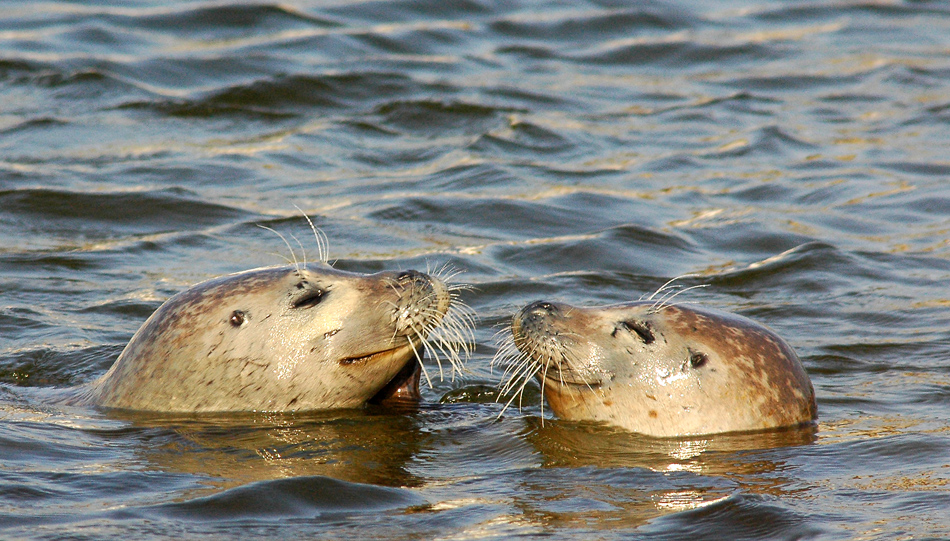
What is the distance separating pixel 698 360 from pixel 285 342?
177 cm

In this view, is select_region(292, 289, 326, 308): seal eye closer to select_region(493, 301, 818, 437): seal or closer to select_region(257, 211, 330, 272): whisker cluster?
select_region(257, 211, 330, 272): whisker cluster

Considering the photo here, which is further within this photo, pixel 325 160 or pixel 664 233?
pixel 325 160

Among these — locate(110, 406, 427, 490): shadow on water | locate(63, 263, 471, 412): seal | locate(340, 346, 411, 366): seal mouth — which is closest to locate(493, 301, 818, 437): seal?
locate(63, 263, 471, 412): seal

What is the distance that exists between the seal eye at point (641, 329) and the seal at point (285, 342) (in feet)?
2.38

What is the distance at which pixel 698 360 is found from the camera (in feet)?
18.5

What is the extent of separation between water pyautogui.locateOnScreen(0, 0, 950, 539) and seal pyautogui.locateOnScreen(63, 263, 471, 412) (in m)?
0.13

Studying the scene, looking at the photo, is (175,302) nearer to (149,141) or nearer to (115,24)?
(149,141)

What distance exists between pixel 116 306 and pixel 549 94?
24.4 feet

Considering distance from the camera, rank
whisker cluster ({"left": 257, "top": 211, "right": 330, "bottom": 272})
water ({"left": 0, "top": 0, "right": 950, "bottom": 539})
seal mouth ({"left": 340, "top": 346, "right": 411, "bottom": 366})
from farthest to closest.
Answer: whisker cluster ({"left": 257, "top": 211, "right": 330, "bottom": 272})
seal mouth ({"left": 340, "top": 346, "right": 411, "bottom": 366})
water ({"left": 0, "top": 0, "right": 950, "bottom": 539})

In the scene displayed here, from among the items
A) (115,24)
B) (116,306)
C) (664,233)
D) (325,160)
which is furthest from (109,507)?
(115,24)

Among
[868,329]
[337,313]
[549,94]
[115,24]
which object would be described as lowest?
[868,329]

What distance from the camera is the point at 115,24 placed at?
51.4ft

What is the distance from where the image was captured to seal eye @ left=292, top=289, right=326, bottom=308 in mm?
5809

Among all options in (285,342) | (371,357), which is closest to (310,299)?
(285,342)
